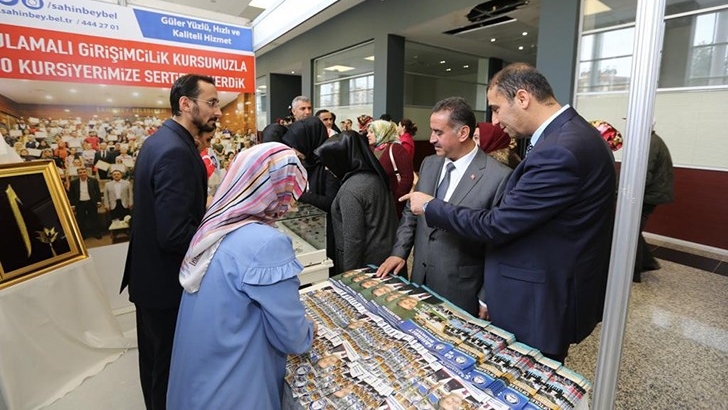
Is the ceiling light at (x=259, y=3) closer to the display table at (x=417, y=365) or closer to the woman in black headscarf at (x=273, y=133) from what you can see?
the woman in black headscarf at (x=273, y=133)

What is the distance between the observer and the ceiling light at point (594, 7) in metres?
4.50

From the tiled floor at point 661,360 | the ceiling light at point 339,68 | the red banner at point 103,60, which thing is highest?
the ceiling light at point 339,68

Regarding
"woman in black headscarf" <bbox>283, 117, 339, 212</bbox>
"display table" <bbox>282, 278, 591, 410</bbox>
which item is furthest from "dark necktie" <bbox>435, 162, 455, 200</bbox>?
"woman in black headscarf" <bbox>283, 117, 339, 212</bbox>

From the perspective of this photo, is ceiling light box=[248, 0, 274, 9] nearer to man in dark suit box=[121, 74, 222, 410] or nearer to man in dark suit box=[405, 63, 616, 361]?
man in dark suit box=[121, 74, 222, 410]

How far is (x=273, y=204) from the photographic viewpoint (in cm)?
110

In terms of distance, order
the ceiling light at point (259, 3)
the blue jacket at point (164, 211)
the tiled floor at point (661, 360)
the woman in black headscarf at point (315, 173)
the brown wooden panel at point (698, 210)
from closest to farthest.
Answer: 1. the blue jacket at point (164, 211)
2. the tiled floor at point (661, 360)
3. the woman in black headscarf at point (315, 173)
4. the brown wooden panel at point (698, 210)
5. the ceiling light at point (259, 3)

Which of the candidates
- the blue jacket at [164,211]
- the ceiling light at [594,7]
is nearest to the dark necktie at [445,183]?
the blue jacket at [164,211]

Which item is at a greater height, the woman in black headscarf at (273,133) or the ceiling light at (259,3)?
the ceiling light at (259,3)

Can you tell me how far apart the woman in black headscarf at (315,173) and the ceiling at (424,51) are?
978 mm

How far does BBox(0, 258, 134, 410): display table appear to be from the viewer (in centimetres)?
196

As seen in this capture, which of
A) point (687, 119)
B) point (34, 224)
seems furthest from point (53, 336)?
→ point (687, 119)

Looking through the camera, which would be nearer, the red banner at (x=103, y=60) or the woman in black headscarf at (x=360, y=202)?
the woman in black headscarf at (x=360, y=202)

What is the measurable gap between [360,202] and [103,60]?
223 cm

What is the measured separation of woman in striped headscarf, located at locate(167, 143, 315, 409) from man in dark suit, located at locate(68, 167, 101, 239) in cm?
233
